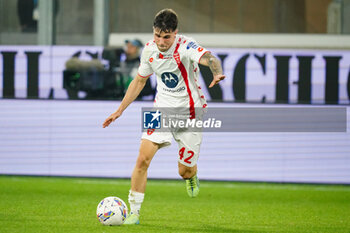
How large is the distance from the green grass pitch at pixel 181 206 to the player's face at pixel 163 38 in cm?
174

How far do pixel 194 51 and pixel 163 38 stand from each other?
0.33 meters

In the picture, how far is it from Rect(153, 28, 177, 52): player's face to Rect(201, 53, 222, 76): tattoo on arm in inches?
14.4

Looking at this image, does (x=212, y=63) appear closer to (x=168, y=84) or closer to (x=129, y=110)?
(x=168, y=84)

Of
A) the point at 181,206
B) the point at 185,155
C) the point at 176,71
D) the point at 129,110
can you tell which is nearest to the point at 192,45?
the point at 176,71

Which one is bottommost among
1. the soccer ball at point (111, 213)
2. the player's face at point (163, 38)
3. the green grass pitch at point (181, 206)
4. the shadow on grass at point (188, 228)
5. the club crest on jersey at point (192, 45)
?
the green grass pitch at point (181, 206)

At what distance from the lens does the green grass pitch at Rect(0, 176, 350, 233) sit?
20.2ft

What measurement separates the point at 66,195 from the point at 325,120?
4883 millimetres

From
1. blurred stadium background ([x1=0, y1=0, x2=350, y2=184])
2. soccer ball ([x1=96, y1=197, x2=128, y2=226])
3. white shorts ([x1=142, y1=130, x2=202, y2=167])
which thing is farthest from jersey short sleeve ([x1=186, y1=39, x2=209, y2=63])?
blurred stadium background ([x1=0, y1=0, x2=350, y2=184])

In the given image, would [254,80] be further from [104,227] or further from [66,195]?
[104,227]

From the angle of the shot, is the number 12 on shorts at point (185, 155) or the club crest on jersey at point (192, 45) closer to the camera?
the club crest on jersey at point (192, 45)

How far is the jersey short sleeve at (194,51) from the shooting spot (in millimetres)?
6008

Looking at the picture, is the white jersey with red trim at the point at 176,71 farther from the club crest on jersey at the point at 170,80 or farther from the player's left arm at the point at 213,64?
the player's left arm at the point at 213,64

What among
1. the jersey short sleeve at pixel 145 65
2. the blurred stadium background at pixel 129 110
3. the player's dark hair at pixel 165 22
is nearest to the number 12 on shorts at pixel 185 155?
the jersey short sleeve at pixel 145 65

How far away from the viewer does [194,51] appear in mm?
6090
